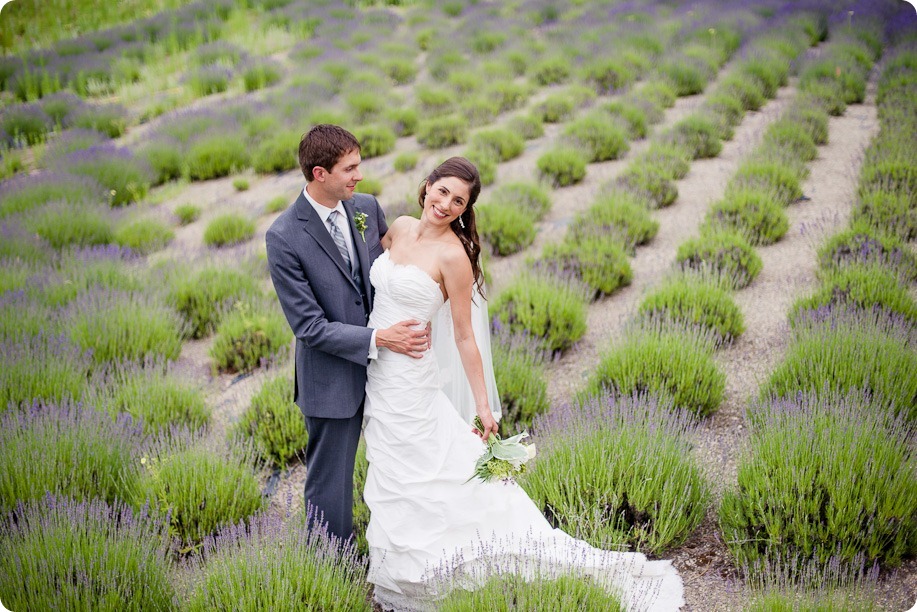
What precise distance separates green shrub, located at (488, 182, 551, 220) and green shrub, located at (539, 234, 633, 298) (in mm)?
1252

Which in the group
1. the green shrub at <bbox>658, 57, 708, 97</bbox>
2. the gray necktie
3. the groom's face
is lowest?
the gray necktie

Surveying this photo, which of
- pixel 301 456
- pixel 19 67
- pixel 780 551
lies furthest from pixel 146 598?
pixel 19 67

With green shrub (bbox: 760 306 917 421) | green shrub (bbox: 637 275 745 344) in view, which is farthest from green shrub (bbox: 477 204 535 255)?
green shrub (bbox: 760 306 917 421)

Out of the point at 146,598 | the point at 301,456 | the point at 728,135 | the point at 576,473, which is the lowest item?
the point at 301,456

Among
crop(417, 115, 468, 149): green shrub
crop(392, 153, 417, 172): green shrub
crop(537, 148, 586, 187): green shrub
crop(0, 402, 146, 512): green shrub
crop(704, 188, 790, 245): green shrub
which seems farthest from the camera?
crop(417, 115, 468, 149): green shrub

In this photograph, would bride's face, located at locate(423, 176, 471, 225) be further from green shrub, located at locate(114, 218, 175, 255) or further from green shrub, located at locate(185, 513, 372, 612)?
green shrub, located at locate(114, 218, 175, 255)

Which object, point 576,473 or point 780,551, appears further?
point 576,473

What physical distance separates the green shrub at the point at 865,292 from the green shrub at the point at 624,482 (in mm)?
1976

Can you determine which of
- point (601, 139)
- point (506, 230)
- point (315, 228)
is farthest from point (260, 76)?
point (315, 228)

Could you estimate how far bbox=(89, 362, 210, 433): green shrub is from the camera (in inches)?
176

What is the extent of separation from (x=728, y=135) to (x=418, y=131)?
4483 mm

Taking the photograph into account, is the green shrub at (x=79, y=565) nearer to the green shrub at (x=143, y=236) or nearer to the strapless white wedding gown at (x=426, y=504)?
the strapless white wedding gown at (x=426, y=504)

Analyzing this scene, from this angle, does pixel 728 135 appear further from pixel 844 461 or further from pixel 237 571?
pixel 237 571

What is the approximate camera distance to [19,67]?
40.3 feet
